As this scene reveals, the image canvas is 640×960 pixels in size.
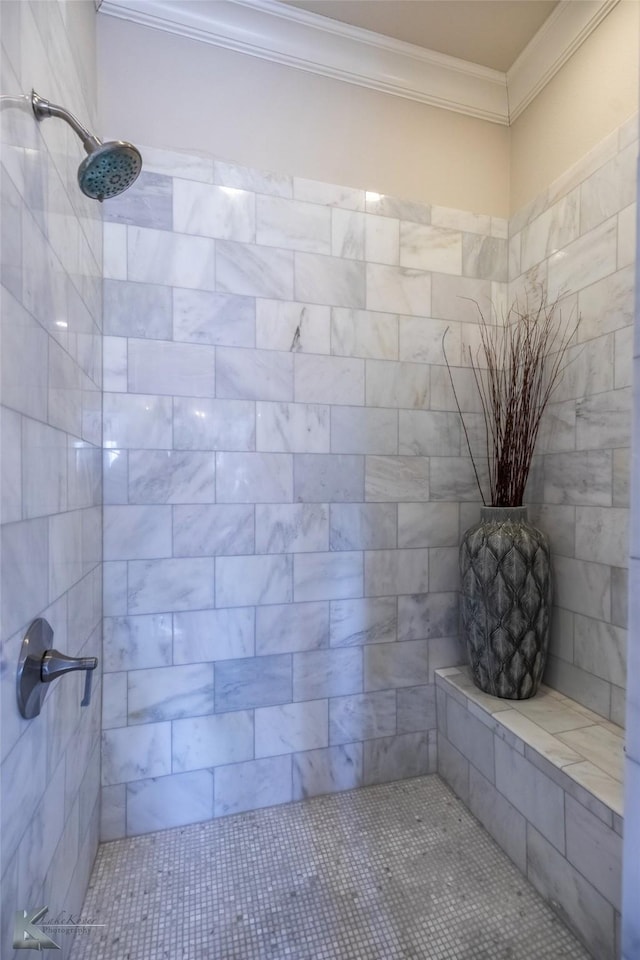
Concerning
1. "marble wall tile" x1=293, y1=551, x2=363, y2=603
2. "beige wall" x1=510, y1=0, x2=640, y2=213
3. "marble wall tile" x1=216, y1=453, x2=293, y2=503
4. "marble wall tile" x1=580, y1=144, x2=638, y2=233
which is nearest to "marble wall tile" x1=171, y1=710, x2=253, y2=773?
"marble wall tile" x1=293, y1=551, x2=363, y2=603

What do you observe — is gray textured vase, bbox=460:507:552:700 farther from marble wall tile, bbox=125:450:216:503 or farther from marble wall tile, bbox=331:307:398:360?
marble wall tile, bbox=125:450:216:503

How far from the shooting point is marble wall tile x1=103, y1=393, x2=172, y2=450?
1307 mm

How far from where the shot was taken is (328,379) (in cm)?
150

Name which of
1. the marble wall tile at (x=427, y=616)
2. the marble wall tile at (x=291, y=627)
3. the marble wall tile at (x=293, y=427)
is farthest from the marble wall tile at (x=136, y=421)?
the marble wall tile at (x=427, y=616)

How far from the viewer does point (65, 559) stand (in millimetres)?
950

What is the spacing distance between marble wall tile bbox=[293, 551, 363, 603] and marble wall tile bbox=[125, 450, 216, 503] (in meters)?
0.39

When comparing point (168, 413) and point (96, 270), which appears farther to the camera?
point (168, 413)

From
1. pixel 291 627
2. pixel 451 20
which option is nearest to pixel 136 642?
pixel 291 627

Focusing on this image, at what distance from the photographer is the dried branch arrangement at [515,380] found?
1512 mm

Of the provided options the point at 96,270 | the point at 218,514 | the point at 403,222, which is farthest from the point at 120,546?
the point at 403,222

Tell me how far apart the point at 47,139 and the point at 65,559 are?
82 centimetres

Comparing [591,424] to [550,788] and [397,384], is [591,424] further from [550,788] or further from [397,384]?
[550,788]

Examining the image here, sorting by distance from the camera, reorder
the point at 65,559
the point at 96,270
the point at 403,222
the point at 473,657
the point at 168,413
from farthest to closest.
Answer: the point at 403,222
the point at 473,657
the point at 168,413
the point at 96,270
the point at 65,559

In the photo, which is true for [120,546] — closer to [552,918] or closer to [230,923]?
[230,923]
